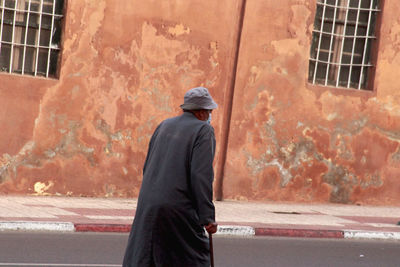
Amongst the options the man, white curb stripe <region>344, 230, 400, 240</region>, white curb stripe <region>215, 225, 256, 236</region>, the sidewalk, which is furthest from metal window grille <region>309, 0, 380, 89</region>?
the man

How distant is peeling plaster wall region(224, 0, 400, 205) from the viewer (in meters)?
17.2

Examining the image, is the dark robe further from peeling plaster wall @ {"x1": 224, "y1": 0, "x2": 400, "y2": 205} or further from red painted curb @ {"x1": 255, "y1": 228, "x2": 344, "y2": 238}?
peeling plaster wall @ {"x1": 224, "y1": 0, "x2": 400, "y2": 205}

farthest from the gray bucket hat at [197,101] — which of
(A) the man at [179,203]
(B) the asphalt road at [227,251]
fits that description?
(B) the asphalt road at [227,251]

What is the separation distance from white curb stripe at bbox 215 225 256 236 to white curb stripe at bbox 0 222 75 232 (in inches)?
80.0

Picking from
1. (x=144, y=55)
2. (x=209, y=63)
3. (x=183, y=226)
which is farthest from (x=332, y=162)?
(x=183, y=226)

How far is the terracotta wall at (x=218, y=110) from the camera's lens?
15703 millimetres

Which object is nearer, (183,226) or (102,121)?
(183,226)

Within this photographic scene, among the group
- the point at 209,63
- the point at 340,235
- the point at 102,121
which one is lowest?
the point at 340,235

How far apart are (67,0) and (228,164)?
403 cm

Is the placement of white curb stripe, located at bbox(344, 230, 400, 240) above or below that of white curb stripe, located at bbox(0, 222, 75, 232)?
above

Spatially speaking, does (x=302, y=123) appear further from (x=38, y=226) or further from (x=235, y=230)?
(x=38, y=226)

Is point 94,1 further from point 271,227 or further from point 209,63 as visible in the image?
point 271,227

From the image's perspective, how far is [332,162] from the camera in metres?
17.9

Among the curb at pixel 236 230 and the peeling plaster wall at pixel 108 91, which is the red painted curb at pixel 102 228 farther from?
the peeling plaster wall at pixel 108 91
